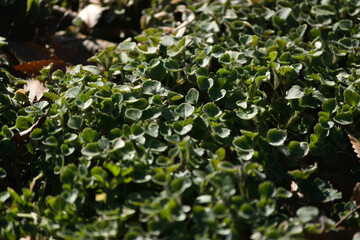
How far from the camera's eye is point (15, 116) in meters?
2.06

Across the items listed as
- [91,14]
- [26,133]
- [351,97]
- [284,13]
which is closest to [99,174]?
[26,133]

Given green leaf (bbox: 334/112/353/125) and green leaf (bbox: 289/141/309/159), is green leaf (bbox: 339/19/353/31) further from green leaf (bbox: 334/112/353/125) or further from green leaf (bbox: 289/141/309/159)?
green leaf (bbox: 289/141/309/159)

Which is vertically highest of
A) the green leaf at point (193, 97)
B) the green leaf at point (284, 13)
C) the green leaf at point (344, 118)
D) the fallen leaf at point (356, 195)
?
the green leaf at point (193, 97)

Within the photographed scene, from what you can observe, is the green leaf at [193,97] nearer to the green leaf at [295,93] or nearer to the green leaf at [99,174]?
the green leaf at [295,93]

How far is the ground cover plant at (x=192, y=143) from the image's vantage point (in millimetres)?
1599

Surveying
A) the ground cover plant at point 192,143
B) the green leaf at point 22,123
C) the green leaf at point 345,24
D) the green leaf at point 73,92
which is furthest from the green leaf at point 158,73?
the green leaf at point 345,24

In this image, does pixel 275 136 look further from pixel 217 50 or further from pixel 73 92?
pixel 73 92

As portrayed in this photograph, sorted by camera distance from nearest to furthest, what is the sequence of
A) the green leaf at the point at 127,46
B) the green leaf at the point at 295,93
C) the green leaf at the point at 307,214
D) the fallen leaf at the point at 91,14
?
the green leaf at the point at 307,214, the green leaf at the point at 295,93, the green leaf at the point at 127,46, the fallen leaf at the point at 91,14

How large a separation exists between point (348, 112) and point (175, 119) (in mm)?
731

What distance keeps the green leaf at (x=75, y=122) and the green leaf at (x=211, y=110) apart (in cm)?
52

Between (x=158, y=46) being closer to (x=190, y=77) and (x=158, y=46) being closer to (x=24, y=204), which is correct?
(x=190, y=77)

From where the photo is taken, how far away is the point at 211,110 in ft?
6.47

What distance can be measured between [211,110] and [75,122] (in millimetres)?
569

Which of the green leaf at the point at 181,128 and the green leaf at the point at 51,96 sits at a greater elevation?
the green leaf at the point at 51,96
